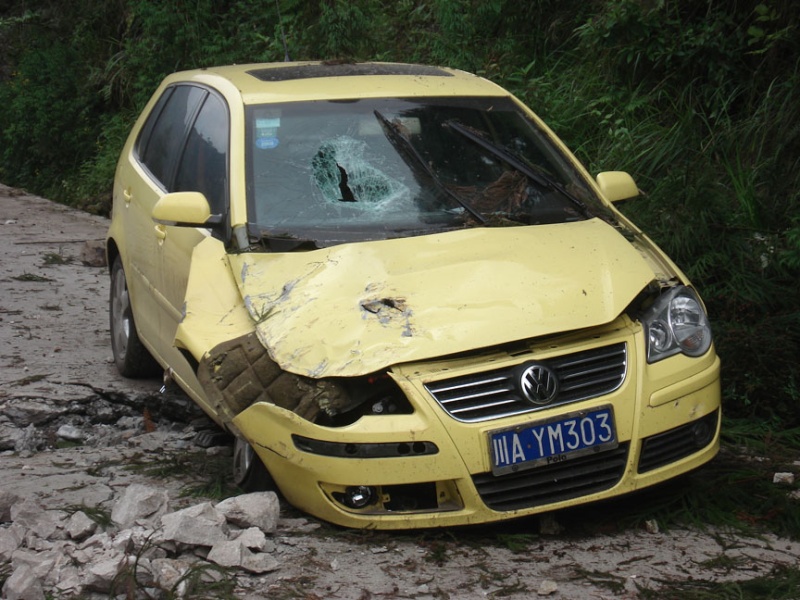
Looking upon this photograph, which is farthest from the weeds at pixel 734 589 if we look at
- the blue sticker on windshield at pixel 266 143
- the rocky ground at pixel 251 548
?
the blue sticker on windshield at pixel 266 143

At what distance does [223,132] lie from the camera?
16.1 ft

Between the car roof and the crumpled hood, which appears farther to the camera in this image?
the car roof

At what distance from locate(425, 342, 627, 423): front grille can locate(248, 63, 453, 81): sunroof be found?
6.80ft

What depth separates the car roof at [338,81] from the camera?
4.98 meters

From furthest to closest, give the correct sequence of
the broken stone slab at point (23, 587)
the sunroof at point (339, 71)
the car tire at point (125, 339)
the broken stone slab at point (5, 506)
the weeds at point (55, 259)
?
the weeds at point (55, 259) < the car tire at point (125, 339) < the sunroof at point (339, 71) < the broken stone slab at point (5, 506) < the broken stone slab at point (23, 587)

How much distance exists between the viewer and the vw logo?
365 cm

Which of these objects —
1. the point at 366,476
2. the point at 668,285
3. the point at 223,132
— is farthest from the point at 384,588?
the point at 223,132

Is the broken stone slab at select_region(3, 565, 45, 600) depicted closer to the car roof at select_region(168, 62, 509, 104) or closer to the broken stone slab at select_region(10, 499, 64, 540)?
the broken stone slab at select_region(10, 499, 64, 540)

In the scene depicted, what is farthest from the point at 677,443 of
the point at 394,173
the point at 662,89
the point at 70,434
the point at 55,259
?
the point at 55,259

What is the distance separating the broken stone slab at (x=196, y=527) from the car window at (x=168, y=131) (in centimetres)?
223

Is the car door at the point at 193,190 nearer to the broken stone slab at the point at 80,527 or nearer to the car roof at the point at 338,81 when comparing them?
the car roof at the point at 338,81

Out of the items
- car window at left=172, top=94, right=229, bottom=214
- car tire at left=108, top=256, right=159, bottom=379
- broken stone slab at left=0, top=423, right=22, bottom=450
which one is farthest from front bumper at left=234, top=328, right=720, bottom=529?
car tire at left=108, top=256, right=159, bottom=379

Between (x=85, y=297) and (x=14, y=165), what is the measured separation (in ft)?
29.0

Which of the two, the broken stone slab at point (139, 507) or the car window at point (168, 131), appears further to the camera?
the car window at point (168, 131)
